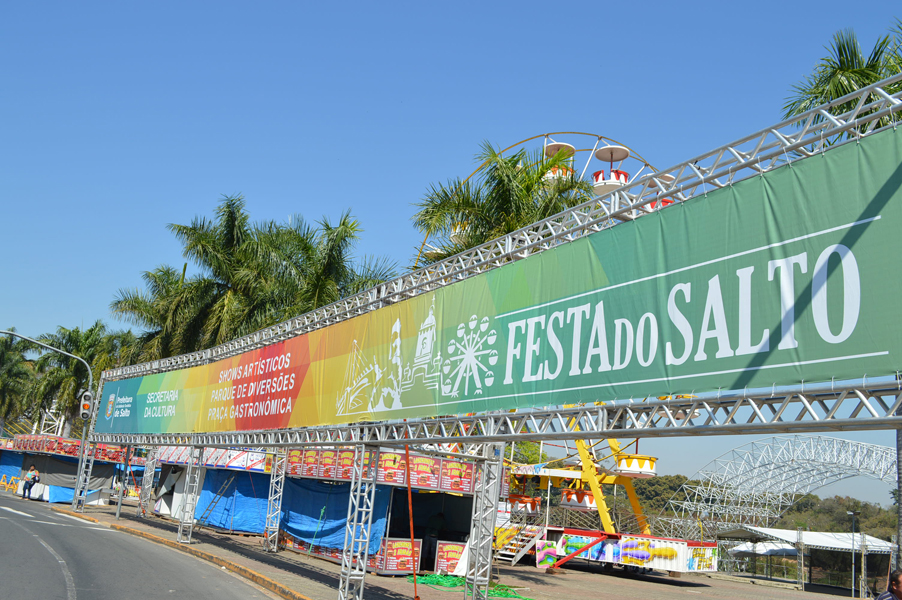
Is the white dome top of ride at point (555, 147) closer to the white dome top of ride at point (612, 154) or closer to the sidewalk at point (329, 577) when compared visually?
the white dome top of ride at point (612, 154)

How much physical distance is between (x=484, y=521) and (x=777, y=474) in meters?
45.7

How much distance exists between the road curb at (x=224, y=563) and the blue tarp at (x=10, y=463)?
61.6 feet

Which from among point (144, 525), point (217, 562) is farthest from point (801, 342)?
point (144, 525)

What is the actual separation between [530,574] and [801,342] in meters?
18.0

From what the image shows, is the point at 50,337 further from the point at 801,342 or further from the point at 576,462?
the point at 801,342

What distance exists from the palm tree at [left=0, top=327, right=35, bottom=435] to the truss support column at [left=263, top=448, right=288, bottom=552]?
56.7 metres

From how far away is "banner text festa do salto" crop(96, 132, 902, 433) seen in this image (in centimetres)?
618

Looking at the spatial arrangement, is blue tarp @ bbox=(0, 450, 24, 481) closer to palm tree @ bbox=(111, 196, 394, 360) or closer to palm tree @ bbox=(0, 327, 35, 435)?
palm tree @ bbox=(111, 196, 394, 360)

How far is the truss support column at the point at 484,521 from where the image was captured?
1219cm

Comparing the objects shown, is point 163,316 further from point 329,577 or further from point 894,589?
point 894,589

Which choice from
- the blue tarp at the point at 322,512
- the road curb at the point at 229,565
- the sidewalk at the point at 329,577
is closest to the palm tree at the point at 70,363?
the sidewalk at the point at 329,577

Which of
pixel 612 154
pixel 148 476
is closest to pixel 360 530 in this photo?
pixel 612 154

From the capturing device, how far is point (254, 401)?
18.8 m

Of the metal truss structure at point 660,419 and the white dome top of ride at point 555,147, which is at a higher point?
the white dome top of ride at point 555,147
